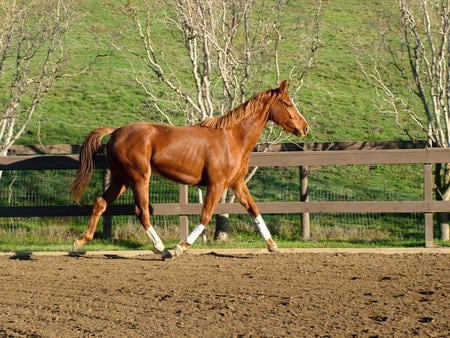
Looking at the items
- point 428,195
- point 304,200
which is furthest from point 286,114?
point 428,195

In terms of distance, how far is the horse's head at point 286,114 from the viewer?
11539 millimetres

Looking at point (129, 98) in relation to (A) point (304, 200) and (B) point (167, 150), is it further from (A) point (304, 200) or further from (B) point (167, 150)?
(B) point (167, 150)

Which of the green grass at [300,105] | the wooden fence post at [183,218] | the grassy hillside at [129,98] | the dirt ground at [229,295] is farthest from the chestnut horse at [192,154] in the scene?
the grassy hillside at [129,98]

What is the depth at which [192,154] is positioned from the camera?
1117cm

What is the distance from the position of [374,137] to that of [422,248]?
40.3 feet

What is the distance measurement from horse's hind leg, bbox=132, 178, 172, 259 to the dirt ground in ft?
0.51

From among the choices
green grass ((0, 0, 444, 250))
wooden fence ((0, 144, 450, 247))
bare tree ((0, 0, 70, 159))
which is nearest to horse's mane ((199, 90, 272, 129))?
wooden fence ((0, 144, 450, 247))

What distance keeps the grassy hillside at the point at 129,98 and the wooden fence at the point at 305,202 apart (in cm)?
874

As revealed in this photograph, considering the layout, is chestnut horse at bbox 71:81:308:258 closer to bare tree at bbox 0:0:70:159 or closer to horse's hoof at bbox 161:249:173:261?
horse's hoof at bbox 161:249:173:261

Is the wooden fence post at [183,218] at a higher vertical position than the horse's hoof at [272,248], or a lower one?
higher

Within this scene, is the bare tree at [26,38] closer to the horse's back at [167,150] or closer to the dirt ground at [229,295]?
the horse's back at [167,150]

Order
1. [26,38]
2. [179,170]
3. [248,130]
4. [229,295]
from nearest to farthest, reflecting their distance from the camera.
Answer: [229,295]
[179,170]
[248,130]
[26,38]

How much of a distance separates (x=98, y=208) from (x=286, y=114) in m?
2.90

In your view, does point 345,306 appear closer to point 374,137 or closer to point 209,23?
point 209,23
